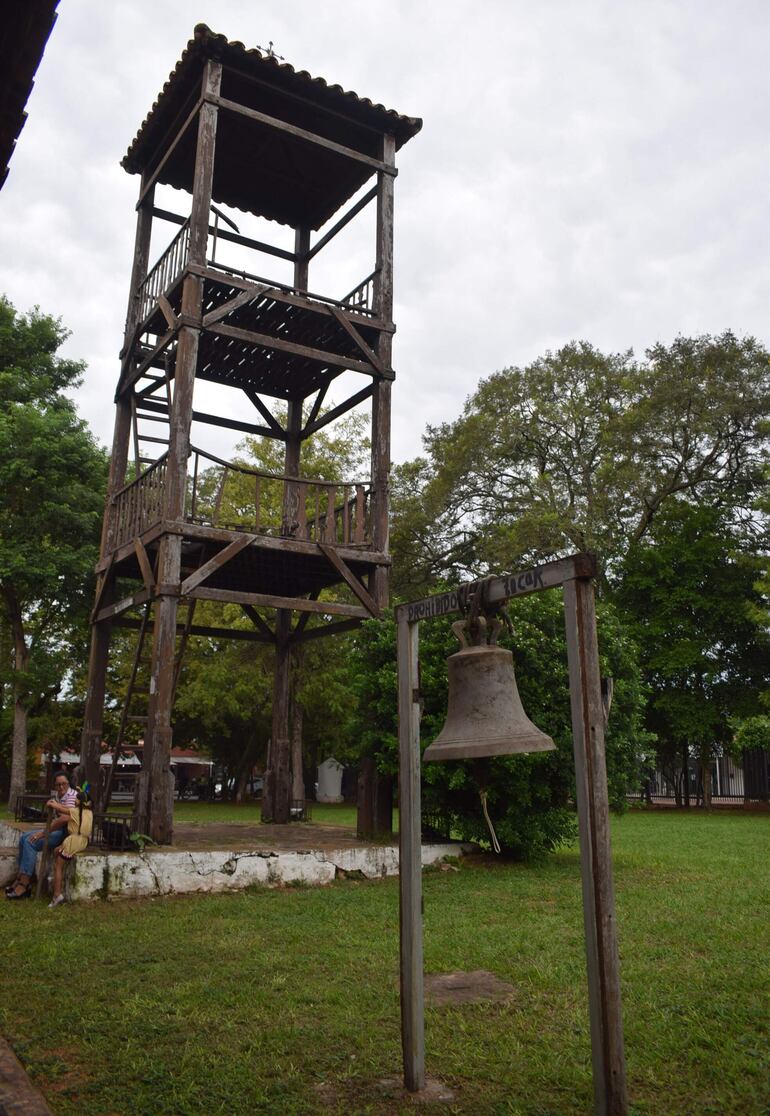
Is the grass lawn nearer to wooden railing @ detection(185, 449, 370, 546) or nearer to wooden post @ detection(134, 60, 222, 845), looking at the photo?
wooden post @ detection(134, 60, 222, 845)

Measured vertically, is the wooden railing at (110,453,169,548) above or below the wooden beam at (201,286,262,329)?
below

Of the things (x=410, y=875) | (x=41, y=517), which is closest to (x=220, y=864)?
(x=410, y=875)

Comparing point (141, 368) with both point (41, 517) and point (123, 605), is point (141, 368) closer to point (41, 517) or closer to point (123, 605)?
point (123, 605)

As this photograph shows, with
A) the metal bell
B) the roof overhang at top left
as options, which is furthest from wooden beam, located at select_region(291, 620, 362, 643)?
the roof overhang at top left

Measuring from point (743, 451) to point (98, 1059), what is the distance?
29784 millimetres

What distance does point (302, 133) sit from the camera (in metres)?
13.4

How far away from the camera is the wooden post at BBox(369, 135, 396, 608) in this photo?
1368 centimetres

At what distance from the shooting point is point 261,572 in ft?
49.6

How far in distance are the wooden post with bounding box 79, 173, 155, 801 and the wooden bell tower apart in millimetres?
34

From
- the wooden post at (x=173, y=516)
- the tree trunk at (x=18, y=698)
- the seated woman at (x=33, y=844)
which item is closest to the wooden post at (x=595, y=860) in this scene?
the seated woman at (x=33, y=844)

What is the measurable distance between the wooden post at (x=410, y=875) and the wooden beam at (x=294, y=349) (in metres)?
8.63

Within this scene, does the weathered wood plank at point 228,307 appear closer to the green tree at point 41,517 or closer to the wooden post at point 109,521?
the wooden post at point 109,521

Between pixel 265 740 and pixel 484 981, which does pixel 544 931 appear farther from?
pixel 265 740

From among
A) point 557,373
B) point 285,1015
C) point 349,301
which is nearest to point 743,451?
point 557,373
